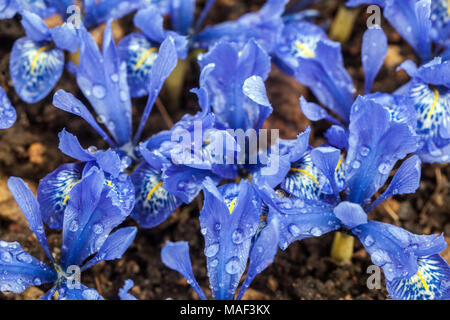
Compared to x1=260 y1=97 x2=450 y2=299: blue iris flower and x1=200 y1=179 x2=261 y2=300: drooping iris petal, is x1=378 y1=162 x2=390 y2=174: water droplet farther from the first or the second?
x1=200 y1=179 x2=261 y2=300: drooping iris petal

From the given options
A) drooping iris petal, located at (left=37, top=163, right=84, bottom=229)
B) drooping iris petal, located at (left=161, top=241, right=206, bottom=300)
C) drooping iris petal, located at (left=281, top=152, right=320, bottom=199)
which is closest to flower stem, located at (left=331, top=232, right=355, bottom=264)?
drooping iris petal, located at (left=281, top=152, right=320, bottom=199)

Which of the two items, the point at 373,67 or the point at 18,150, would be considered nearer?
the point at 373,67

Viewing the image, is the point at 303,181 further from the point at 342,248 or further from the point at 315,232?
the point at 342,248

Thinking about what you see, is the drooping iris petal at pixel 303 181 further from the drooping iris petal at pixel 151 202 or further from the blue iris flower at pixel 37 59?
the blue iris flower at pixel 37 59

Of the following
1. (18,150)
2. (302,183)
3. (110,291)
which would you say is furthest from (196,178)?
(18,150)

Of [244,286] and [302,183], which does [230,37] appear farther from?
[244,286]

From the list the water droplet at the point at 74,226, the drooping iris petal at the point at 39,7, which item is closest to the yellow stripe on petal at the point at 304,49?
the drooping iris petal at the point at 39,7
